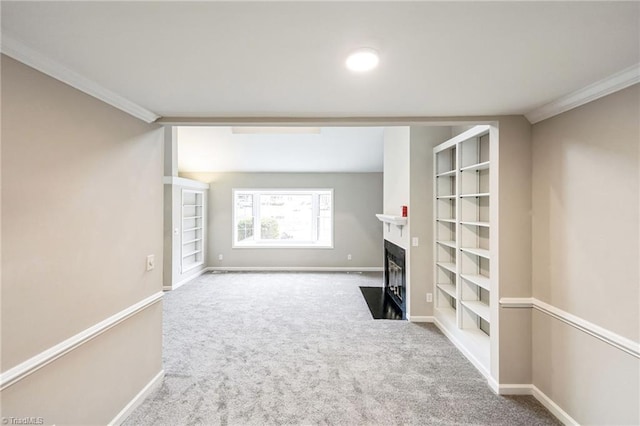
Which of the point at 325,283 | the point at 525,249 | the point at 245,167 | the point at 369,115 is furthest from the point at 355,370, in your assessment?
the point at 245,167

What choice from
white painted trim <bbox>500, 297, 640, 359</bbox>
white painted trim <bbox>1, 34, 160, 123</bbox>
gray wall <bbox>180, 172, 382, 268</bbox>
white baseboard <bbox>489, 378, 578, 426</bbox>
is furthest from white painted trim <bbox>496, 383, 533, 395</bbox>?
gray wall <bbox>180, 172, 382, 268</bbox>

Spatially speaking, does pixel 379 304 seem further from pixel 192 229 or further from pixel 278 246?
pixel 192 229

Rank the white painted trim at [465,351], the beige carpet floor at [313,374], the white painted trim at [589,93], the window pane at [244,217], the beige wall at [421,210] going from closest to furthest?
the white painted trim at [589,93]
the beige carpet floor at [313,374]
the white painted trim at [465,351]
the beige wall at [421,210]
the window pane at [244,217]

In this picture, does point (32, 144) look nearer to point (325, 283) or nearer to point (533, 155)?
point (533, 155)

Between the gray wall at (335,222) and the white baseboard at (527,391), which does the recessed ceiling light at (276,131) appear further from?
the white baseboard at (527,391)

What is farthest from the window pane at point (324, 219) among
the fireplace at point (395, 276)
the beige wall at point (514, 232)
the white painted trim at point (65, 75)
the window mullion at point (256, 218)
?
the white painted trim at point (65, 75)

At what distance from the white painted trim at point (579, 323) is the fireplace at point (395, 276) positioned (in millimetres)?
1822

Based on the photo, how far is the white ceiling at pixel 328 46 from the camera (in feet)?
3.39

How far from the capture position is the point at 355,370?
8.84 feet

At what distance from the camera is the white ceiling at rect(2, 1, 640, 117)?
1.03m

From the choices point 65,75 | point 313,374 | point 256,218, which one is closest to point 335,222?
point 256,218

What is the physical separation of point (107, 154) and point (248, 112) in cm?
96

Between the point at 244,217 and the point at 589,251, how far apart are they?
21.2 feet

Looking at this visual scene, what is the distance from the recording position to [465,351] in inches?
117
